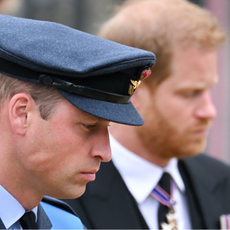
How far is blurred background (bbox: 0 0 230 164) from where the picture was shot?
15.8ft

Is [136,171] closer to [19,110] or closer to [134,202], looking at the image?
[134,202]

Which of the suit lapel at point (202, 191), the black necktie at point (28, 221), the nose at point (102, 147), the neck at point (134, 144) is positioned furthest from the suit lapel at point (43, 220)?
the suit lapel at point (202, 191)

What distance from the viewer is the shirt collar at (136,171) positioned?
2.12 m

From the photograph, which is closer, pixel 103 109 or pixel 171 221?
pixel 103 109

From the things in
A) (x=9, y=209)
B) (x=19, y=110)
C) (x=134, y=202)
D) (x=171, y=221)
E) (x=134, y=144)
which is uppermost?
(x=19, y=110)

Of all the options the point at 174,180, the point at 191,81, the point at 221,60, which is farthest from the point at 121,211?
the point at 221,60

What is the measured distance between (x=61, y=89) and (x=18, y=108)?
0.48 feet

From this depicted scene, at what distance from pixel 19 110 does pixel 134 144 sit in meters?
1.14

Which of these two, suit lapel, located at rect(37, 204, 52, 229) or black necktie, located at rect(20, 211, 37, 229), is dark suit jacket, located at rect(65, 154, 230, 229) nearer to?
suit lapel, located at rect(37, 204, 52, 229)

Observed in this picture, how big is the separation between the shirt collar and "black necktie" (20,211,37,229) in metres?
0.91

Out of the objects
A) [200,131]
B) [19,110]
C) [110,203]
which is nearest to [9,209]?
[19,110]

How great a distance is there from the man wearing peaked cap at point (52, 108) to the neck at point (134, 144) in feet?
3.13

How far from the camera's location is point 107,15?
491 centimetres

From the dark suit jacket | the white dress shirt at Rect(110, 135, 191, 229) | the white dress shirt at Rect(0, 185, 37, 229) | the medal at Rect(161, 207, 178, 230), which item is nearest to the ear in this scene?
the white dress shirt at Rect(0, 185, 37, 229)
